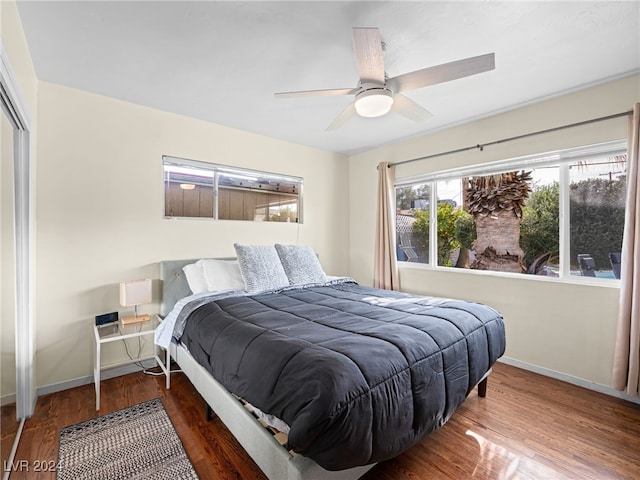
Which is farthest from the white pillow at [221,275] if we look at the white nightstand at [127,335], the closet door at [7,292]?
the closet door at [7,292]

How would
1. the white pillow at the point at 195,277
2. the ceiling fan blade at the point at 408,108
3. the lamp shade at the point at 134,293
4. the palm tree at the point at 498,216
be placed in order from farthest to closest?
1. the palm tree at the point at 498,216
2. the white pillow at the point at 195,277
3. the lamp shade at the point at 134,293
4. the ceiling fan blade at the point at 408,108

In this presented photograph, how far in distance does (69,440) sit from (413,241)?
366cm

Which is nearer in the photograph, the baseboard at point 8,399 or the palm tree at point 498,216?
the baseboard at point 8,399

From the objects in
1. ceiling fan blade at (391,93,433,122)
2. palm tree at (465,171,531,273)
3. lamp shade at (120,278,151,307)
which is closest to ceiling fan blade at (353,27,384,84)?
ceiling fan blade at (391,93,433,122)

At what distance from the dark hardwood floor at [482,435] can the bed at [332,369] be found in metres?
0.20

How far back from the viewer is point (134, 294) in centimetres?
246

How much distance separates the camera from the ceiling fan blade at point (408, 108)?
2.03 meters

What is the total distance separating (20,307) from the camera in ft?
6.62

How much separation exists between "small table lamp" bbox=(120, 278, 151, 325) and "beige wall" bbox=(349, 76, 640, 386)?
2926 millimetres

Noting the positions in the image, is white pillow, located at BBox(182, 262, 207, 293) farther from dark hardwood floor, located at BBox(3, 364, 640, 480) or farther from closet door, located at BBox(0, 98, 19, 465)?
closet door, located at BBox(0, 98, 19, 465)

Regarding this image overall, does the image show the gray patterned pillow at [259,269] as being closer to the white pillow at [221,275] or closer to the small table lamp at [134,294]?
the white pillow at [221,275]

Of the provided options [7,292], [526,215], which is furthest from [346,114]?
[7,292]

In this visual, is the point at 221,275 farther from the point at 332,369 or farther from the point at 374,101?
the point at 374,101

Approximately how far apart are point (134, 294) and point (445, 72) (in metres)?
2.74
